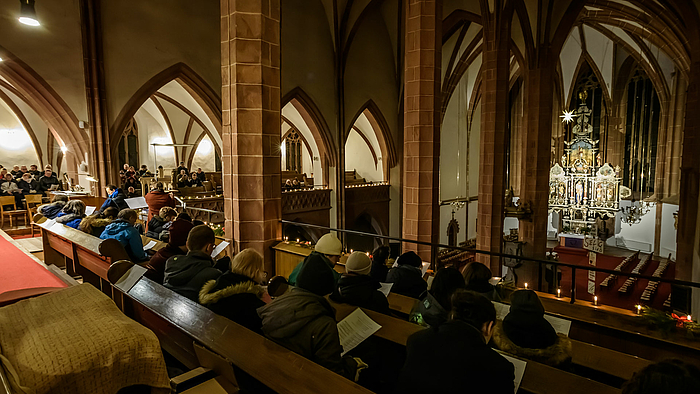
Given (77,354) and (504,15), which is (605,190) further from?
(77,354)

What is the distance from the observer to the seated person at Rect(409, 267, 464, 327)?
2684 millimetres

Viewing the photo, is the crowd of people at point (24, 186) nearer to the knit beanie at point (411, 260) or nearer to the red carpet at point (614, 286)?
the knit beanie at point (411, 260)

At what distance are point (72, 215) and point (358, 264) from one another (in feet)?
16.9

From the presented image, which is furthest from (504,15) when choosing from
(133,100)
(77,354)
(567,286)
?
(77,354)

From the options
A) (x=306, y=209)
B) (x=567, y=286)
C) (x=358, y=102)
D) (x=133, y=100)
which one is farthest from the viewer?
(x=358, y=102)

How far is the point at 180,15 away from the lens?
1015cm

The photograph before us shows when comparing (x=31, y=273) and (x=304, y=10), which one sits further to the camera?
(x=304, y=10)

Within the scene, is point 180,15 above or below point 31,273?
above

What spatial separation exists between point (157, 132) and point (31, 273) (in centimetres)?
1600

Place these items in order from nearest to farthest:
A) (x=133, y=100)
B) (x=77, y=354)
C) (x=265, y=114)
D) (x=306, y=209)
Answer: (x=77, y=354) < (x=265, y=114) < (x=133, y=100) < (x=306, y=209)

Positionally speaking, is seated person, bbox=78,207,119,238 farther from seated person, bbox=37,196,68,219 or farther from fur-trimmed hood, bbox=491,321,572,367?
fur-trimmed hood, bbox=491,321,572,367

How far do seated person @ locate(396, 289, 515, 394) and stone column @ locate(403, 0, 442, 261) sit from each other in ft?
16.5

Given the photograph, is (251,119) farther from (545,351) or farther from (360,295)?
(545,351)

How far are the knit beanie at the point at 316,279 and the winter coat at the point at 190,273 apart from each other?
3.01 ft
